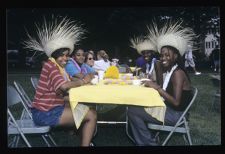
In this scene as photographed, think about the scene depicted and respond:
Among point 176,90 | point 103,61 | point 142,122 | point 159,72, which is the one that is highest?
point 103,61

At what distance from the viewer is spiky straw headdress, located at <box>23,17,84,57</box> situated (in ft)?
17.5

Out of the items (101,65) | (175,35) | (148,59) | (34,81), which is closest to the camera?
(175,35)

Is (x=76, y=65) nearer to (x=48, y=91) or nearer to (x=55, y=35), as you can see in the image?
(x=55, y=35)

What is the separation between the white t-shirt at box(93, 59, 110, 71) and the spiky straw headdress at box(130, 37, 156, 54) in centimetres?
53

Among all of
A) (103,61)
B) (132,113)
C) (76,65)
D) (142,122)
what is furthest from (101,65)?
(142,122)

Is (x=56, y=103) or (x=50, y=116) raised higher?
(x=56, y=103)

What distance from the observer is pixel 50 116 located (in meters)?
4.78

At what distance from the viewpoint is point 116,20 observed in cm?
614

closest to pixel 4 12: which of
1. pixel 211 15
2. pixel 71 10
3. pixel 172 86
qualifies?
pixel 71 10

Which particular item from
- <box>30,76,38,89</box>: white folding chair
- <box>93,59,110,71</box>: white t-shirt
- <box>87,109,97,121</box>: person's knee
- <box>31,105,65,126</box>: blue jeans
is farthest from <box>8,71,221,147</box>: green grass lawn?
<box>93,59,110,71</box>: white t-shirt

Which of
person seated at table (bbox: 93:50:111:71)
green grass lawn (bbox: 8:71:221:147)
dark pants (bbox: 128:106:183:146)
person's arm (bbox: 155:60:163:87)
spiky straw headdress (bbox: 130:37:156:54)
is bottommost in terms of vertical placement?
green grass lawn (bbox: 8:71:221:147)

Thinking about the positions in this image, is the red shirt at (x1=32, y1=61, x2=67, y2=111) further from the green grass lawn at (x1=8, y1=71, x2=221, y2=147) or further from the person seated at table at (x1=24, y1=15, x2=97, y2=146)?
the green grass lawn at (x1=8, y1=71, x2=221, y2=147)

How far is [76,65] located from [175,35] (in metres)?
1.30

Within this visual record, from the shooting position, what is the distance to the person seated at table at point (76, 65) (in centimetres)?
545
